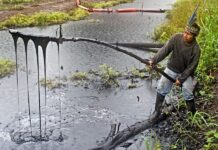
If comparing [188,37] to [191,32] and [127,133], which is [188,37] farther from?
[127,133]

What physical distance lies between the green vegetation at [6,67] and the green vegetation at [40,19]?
4.26 meters

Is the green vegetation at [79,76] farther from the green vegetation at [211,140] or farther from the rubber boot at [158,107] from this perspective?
the green vegetation at [211,140]

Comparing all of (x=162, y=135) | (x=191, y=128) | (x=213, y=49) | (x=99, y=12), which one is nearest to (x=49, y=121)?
(x=162, y=135)

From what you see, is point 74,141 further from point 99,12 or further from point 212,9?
point 99,12

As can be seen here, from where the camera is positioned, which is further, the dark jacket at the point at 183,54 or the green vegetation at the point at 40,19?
the green vegetation at the point at 40,19

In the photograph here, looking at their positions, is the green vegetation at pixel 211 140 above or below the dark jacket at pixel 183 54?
below

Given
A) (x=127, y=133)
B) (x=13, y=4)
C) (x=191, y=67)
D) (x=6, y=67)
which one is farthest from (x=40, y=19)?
(x=191, y=67)

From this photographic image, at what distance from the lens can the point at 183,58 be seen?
680cm

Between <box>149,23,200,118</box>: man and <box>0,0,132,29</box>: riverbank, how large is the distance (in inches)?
359

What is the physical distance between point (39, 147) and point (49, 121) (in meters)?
1.09

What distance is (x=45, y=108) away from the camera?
8.41 meters

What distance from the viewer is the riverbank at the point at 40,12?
15.3m

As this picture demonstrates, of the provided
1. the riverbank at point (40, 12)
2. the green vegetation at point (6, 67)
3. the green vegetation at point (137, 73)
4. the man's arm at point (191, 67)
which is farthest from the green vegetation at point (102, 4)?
the man's arm at point (191, 67)

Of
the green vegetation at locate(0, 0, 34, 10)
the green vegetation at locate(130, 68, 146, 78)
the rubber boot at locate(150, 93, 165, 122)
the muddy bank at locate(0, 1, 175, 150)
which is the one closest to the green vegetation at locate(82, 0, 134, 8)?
the green vegetation at locate(0, 0, 34, 10)
